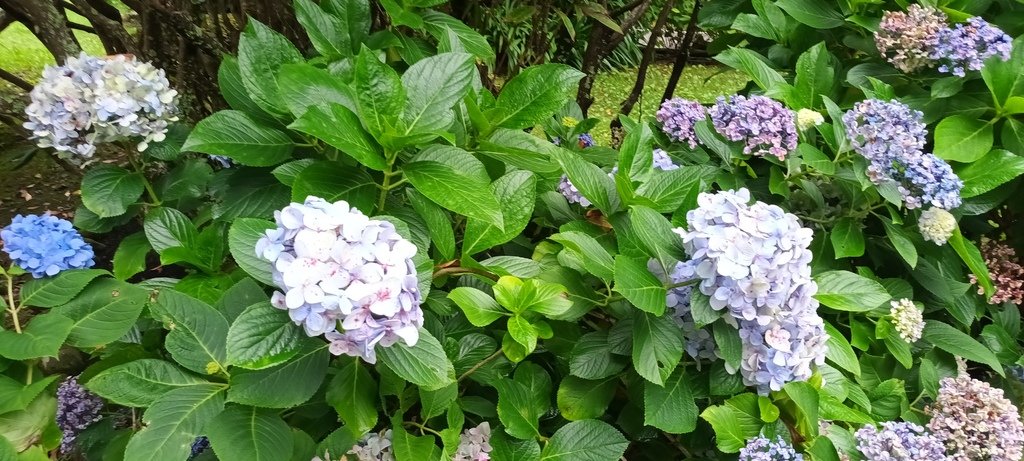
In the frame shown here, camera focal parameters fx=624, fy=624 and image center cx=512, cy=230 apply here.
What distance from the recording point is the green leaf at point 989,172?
4.39 ft

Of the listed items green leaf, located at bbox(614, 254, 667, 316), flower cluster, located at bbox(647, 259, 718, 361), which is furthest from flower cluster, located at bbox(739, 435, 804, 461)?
green leaf, located at bbox(614, 254, 667, 316)

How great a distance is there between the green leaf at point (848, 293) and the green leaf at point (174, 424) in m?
0.93

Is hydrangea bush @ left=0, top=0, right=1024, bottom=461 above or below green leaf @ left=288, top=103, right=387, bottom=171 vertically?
below

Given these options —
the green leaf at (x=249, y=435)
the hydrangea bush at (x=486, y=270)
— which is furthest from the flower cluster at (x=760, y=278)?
the green leaf at (x=249, y=435)

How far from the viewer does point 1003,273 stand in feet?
5.40

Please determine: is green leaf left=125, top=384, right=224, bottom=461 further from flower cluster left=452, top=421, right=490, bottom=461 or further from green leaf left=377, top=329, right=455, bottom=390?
flower cluster left=452, top=421, right=490, bottom=461

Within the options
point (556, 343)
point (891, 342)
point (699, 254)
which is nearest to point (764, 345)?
point (699, 254)

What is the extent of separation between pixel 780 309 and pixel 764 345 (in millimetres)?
70

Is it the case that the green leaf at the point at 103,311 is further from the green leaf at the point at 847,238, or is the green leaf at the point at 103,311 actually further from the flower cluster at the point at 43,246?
the green leaf at the point at 847,238

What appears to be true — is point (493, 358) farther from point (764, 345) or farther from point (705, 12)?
point (705, 12)

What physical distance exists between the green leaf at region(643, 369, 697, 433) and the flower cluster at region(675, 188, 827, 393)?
0.10 m

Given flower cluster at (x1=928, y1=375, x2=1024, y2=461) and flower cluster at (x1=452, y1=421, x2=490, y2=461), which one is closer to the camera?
flower cluster at (x1=452, y1=421, x2=490, y2=461)

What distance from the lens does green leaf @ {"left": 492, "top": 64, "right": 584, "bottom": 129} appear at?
1078 mm

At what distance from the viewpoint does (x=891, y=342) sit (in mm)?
1336
